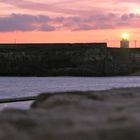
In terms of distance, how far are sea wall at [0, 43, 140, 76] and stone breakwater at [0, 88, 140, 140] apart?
10505 cm

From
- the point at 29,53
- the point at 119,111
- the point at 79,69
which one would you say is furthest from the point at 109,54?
the point at 119,111

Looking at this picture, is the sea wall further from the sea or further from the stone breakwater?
the stone breakwater

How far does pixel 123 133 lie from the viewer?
2.88 meters

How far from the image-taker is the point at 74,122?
3.00 metres

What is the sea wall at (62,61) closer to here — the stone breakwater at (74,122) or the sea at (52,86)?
the sea at (52,86)

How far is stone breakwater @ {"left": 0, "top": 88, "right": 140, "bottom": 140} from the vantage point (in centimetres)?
Result: 280

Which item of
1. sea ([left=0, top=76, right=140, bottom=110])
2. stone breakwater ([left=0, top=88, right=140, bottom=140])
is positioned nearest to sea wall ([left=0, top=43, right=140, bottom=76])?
sea ([left=0, top=76, right=140, bottom=110])

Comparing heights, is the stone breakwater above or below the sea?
above

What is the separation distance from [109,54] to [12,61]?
62.5ft

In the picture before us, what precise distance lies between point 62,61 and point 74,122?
108962mm

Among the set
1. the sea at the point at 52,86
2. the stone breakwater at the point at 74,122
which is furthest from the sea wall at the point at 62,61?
the stone breakwater at the point at 74,122

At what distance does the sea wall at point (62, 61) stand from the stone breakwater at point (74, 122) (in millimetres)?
105049

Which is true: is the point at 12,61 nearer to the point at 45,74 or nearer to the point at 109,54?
the point at 45,74

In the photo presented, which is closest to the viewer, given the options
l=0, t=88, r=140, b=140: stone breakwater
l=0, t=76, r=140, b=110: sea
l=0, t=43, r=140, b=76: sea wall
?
l=0, t=88, r=140, b=140: stone breakwater
